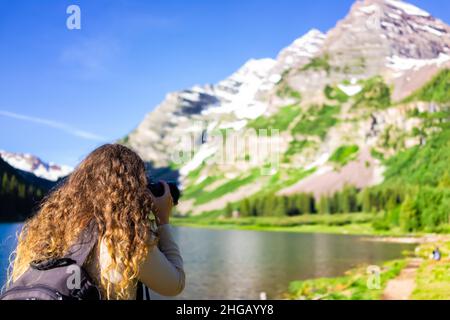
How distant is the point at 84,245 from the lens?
2.77m

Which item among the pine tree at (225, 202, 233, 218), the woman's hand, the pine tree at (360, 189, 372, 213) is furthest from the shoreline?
the woman's hand

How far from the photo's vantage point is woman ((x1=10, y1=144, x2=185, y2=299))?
109 inches

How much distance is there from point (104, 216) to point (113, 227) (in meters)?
0.10

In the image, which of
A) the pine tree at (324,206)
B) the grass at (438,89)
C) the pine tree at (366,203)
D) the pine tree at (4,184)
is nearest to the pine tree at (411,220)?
the pine tree at (4,184)

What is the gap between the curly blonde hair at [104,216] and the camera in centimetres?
277

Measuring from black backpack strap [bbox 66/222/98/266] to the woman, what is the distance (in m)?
0.02

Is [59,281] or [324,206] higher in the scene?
[59,281]

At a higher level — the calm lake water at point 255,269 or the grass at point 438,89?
the grass at point 438,89

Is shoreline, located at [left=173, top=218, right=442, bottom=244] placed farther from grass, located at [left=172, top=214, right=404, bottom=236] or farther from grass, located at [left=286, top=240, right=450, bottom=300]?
grass, located at [left=286, top=240, right=450, bottom=300]

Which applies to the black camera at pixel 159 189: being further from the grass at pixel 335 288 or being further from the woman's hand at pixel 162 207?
the grass at pixel 335 288

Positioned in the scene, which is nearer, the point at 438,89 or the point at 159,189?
the point at 159,189

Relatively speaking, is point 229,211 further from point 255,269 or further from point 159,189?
point 159,189

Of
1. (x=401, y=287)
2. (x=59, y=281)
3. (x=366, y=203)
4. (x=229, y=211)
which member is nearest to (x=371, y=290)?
(x=401, y=287)

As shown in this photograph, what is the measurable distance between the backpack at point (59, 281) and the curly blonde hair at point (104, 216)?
0.07 metres
